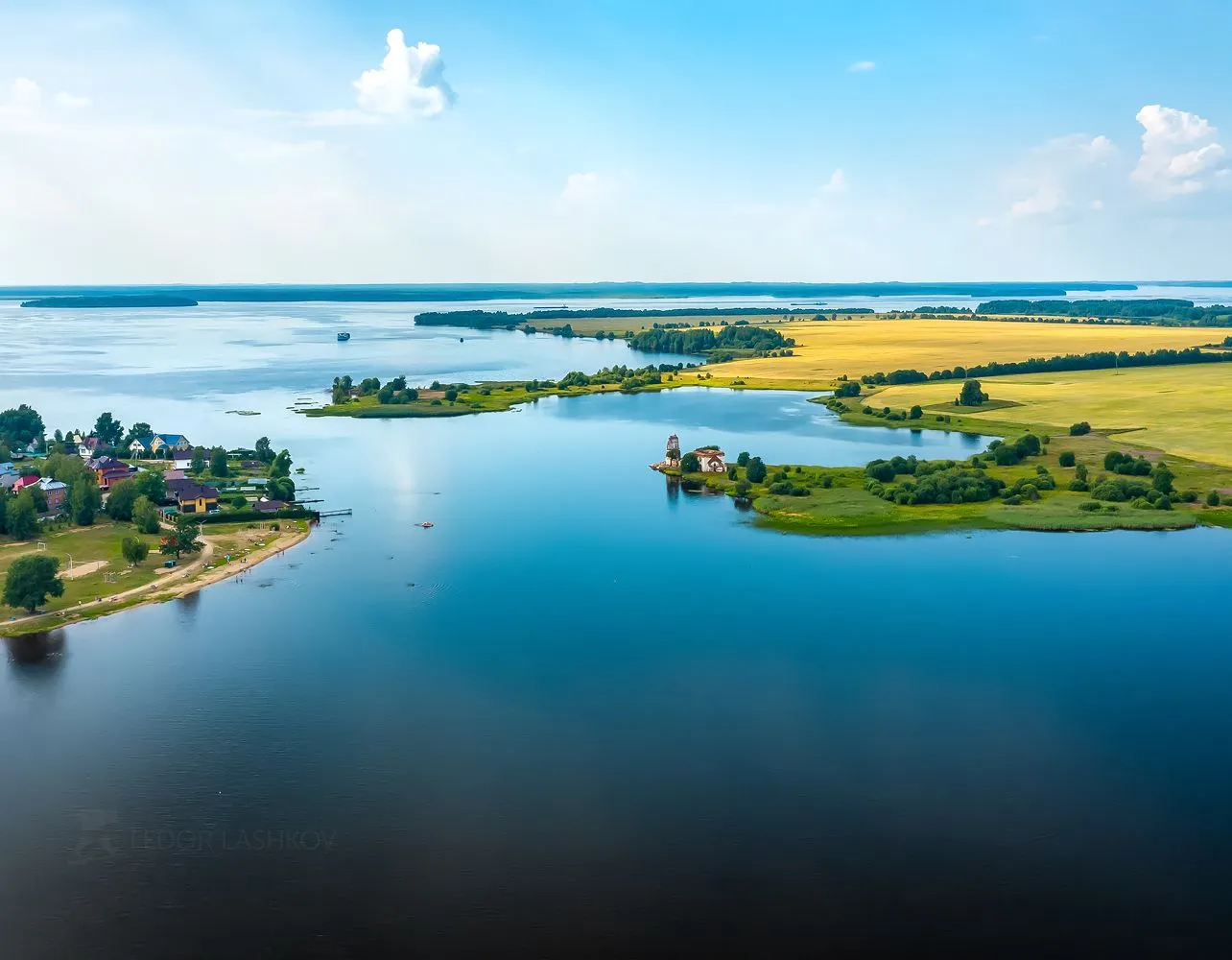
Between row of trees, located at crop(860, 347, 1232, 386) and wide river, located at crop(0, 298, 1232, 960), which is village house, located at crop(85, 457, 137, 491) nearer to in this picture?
wide river, located at crop(0, 298, 1232, 960)

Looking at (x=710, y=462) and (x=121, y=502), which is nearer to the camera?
(x=121, y=502)

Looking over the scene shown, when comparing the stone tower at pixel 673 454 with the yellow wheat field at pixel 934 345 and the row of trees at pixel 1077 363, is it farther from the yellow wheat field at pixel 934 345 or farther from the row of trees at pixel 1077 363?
the yellow wheat field at pixel 934 345

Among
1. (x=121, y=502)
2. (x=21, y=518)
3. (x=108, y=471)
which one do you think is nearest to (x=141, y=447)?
(x=108, y=471)

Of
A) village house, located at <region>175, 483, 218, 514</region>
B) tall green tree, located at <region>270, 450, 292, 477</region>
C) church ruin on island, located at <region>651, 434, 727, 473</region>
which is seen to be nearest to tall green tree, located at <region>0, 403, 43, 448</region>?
tall green tree, located at <region>270, 450, 292, 477</region>

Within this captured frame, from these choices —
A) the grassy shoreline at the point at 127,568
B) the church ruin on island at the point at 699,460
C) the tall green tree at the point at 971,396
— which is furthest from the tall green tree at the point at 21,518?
the tall green tree at the point at 971,396

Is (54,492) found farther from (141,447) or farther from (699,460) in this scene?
(699,460)
